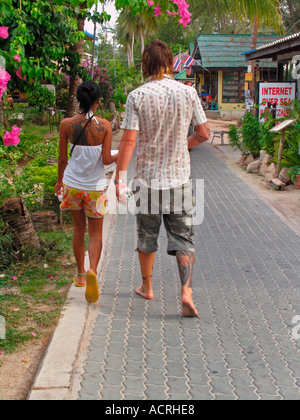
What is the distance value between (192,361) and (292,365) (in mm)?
616

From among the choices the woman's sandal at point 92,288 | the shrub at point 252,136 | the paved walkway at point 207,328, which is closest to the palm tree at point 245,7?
the shrub at point 252,136

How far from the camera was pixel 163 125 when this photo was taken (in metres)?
4.03

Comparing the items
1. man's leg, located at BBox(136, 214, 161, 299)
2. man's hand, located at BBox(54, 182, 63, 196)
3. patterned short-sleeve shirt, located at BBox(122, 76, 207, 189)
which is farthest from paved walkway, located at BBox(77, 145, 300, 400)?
patterned short-sleeve shirt, located at BBox(122, 76, 207, 189)

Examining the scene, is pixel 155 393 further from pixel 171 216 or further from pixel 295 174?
pixel 295 174

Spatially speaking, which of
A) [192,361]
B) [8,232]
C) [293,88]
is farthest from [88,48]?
[192,361]

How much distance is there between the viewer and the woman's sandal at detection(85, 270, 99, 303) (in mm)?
4262

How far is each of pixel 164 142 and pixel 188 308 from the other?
1239 mm

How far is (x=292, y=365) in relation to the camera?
3.49 m

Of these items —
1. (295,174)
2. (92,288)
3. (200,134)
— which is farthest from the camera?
(295,174)

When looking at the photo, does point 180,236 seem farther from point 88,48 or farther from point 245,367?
point 88,48

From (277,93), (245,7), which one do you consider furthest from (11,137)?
(245,7)

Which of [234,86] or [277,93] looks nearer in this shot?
[277,93]

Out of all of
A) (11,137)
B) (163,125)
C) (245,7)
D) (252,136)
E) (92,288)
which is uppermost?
(245,7)

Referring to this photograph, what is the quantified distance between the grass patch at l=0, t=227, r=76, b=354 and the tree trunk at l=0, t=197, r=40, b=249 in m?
0.17
